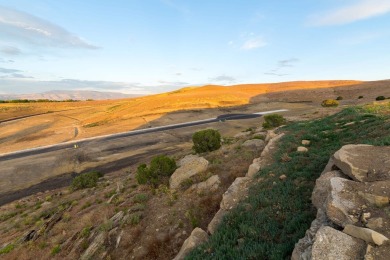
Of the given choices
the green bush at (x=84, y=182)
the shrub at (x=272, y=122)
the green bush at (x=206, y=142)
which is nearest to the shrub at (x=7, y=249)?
the green bush at (x=84, y=182)

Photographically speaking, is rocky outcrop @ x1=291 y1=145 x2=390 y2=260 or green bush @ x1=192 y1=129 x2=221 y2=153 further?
green bush @ x1=192 y1=129 x2=221 y2=153

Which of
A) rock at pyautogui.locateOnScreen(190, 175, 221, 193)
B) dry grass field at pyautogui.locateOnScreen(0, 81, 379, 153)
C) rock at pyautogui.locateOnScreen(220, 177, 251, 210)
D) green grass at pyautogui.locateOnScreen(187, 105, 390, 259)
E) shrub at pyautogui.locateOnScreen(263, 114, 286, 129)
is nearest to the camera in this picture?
green grass at pyautogui.locateOnScreen(187, 105, 390, 259)

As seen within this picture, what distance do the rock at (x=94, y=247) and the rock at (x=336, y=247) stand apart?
1023cm

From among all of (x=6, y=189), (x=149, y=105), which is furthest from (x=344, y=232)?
(x=149, y=105)

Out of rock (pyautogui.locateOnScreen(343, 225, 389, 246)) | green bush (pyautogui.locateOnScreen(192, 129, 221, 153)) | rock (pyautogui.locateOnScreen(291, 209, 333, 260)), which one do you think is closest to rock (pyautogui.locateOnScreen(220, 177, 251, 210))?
rock (pyautogui.locateOnScreen(291, 209, 333, 260))

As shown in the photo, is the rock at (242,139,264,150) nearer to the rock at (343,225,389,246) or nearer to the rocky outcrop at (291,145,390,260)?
the rocky outcrop at (291,145,390,260)

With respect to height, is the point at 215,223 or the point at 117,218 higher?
the point at 215,223

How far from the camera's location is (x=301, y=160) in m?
13.4

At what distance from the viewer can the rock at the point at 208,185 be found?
1454 cm

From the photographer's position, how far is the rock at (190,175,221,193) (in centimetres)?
1454

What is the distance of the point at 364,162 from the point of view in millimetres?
8672

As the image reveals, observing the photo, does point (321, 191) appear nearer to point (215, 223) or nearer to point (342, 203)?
point (342, 203)

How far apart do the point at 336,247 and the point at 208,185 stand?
959cm

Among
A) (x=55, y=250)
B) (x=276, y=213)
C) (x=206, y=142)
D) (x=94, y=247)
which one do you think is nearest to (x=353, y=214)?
(x=276, y=213)
